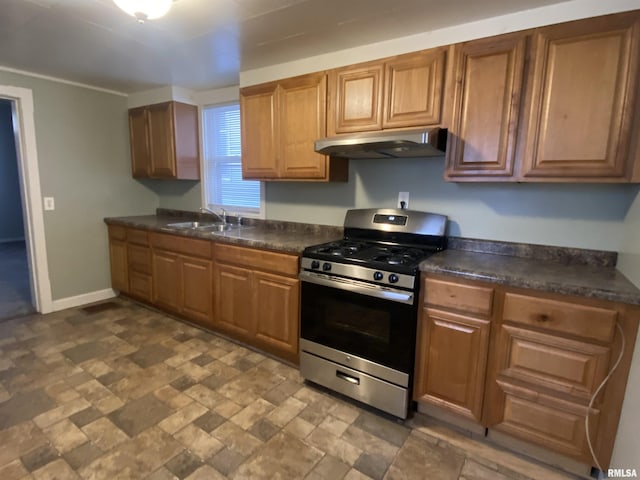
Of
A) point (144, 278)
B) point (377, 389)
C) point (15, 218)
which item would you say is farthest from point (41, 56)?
point (15, 218)

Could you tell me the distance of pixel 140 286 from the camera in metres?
3.60

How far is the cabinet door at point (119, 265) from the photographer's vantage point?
3.74 metres

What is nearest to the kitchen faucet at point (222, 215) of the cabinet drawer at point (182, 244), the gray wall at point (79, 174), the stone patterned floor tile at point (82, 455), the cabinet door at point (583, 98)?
the cabinet drawer at point (182, 244)

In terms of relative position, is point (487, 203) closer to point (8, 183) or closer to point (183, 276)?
point (183, 276)

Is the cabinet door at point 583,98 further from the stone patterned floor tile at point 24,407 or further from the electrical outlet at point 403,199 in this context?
the stone patterned floor tile at point 24,407

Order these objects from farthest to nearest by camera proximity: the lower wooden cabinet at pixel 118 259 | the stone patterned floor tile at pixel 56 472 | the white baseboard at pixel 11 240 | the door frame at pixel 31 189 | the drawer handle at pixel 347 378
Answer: the white baseboard at pixel 11 240 < the lower wooden cabinet at pixel 118 259 < the door frame at pixel 31 189 < the drawer handle at pixel 347 378 < the stone patterned floor tile at pixel 56 472

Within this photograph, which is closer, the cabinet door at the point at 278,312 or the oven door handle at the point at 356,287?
the oven door handle at the point at 356,287

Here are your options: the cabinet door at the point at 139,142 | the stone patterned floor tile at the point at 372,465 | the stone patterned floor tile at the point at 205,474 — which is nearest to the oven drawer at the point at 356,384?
the stone patterned floor tile at the point at 372,465

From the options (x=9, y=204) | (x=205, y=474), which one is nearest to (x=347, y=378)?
(x=205, y=474)

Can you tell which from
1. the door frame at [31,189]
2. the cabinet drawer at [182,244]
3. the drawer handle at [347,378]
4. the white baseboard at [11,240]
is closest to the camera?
the drawer handle at [347,378]

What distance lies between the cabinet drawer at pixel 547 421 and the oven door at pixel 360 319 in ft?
1.72

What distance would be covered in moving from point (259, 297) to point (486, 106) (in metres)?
1.96

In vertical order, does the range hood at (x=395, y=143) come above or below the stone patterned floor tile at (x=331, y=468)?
above

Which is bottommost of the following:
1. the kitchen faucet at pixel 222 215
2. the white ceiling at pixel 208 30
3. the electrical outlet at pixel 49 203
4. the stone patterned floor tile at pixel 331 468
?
the stone patterned floor tile at pixel 331 468
